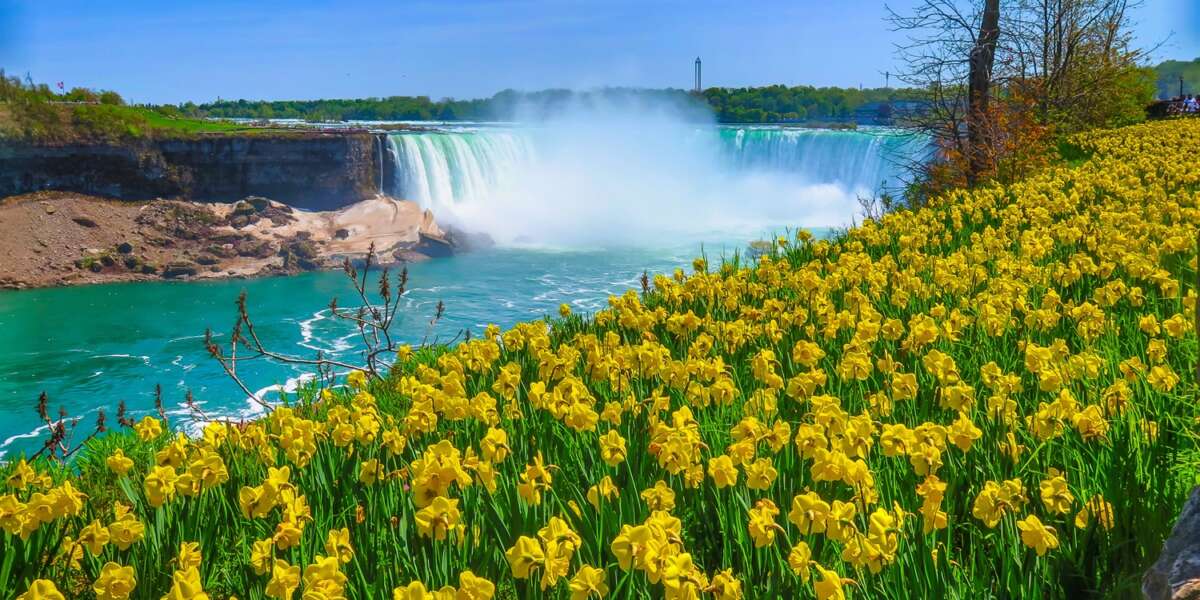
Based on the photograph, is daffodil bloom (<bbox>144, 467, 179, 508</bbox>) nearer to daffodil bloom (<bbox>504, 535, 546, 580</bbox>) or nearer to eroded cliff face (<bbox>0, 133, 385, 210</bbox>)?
daffodil bloom (<bbox>504, 535, 546, 580</bbox>)

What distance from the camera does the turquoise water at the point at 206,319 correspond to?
52.0 feet

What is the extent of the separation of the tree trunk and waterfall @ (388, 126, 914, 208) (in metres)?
19.8

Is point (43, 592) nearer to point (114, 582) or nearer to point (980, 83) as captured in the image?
point (114, 582)

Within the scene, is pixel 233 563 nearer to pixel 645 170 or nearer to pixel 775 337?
pixel 775 337

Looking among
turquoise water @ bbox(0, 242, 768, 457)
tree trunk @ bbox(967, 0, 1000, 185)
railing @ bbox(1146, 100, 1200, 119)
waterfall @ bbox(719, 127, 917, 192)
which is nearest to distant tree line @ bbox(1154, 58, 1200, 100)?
railing @ bbox(1146, 100, 1200, 119)

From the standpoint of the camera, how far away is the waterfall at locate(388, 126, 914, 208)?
1460 inches

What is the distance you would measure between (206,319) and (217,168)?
51.1ft

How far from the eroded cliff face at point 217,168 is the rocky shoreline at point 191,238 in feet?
3.01

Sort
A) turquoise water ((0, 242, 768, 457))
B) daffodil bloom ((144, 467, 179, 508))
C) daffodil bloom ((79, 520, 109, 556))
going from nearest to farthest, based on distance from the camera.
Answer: daffodil bloom ((79, 520, 109, 556)) → daffodil bloom ((144, 467, 179, 508)) → turquoise water ((0, 242, 768, 457))

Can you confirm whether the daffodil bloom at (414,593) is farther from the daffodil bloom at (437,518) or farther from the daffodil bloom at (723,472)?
the daffodil bloom at (723,472)

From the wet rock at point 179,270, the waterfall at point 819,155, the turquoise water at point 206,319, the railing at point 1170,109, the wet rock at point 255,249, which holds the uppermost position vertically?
the railing at point 1170,109

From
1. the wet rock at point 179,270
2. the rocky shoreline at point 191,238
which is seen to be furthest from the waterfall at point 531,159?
the wet rock at point 179,270

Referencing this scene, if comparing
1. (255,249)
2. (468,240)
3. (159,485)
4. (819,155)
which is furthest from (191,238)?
(159,485)

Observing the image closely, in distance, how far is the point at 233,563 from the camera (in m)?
2.82
